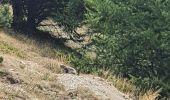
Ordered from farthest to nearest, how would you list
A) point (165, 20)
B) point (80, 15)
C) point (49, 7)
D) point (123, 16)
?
1. point (49, 7)
2. point (80, 15)
3. point (123, 16)
4. point (165, 20)

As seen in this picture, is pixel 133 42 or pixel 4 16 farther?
pixel 4 16

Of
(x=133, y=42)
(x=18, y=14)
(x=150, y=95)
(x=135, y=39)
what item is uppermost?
(x=18, y=14)

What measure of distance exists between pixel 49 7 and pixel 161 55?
11655 millimetres

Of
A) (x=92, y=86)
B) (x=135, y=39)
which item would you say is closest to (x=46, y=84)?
(x=92, y=86)

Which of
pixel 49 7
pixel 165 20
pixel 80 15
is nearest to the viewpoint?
pixel 165 20

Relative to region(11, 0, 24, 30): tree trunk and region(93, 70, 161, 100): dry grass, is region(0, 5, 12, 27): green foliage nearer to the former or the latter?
region(11, 0, 24, 30): tree trunk

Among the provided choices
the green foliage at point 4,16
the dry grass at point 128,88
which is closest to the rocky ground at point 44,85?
the dry grass at point 128,88

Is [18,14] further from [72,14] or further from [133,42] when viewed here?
[133,42]

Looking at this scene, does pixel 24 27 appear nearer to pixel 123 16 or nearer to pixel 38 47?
→ pixel 38 47

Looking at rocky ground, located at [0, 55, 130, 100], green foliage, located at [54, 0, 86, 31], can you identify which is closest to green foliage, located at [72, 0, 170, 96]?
rocky ground, located at [0, 55, 130, 100]

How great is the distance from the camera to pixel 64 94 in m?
14.2

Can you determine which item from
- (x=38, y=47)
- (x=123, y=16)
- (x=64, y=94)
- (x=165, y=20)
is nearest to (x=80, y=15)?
(x=38, y=47)

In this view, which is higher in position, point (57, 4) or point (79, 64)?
point (57, 4)

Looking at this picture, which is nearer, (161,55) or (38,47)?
(161,55)
